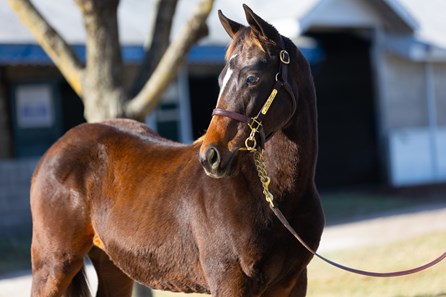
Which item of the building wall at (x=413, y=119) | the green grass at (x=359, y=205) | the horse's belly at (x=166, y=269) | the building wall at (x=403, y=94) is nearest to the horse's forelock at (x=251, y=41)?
the horse's belly at (x=166, y=269)

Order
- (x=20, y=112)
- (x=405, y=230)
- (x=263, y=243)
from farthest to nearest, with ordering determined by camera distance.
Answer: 1. (x=20, y=112)
2. (x=405, y=230)
3. (x=263, y=243)

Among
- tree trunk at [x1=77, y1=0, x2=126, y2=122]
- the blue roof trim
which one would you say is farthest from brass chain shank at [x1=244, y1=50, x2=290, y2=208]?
the blue roof trim

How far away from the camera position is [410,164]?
65.3ft

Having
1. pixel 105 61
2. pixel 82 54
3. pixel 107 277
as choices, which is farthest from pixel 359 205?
pixel 107 277

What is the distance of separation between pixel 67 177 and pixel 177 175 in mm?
910

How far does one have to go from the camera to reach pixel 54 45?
Result: 23.8 feet

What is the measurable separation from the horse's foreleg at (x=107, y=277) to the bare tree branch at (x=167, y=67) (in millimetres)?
1855

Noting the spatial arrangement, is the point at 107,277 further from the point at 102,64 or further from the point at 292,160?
the point at 102,64

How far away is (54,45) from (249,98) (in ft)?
12.4

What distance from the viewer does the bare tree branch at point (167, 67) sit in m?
7.07

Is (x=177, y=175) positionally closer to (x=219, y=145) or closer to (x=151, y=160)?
(x=151, y=160)

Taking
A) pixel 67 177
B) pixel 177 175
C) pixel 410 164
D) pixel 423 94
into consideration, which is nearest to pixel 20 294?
pixel 67 177

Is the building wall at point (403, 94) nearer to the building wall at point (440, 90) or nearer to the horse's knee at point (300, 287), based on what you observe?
the building wall at point (440, 90)

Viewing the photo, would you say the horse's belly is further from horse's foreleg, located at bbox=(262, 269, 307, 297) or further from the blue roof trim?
the blue roof trim
